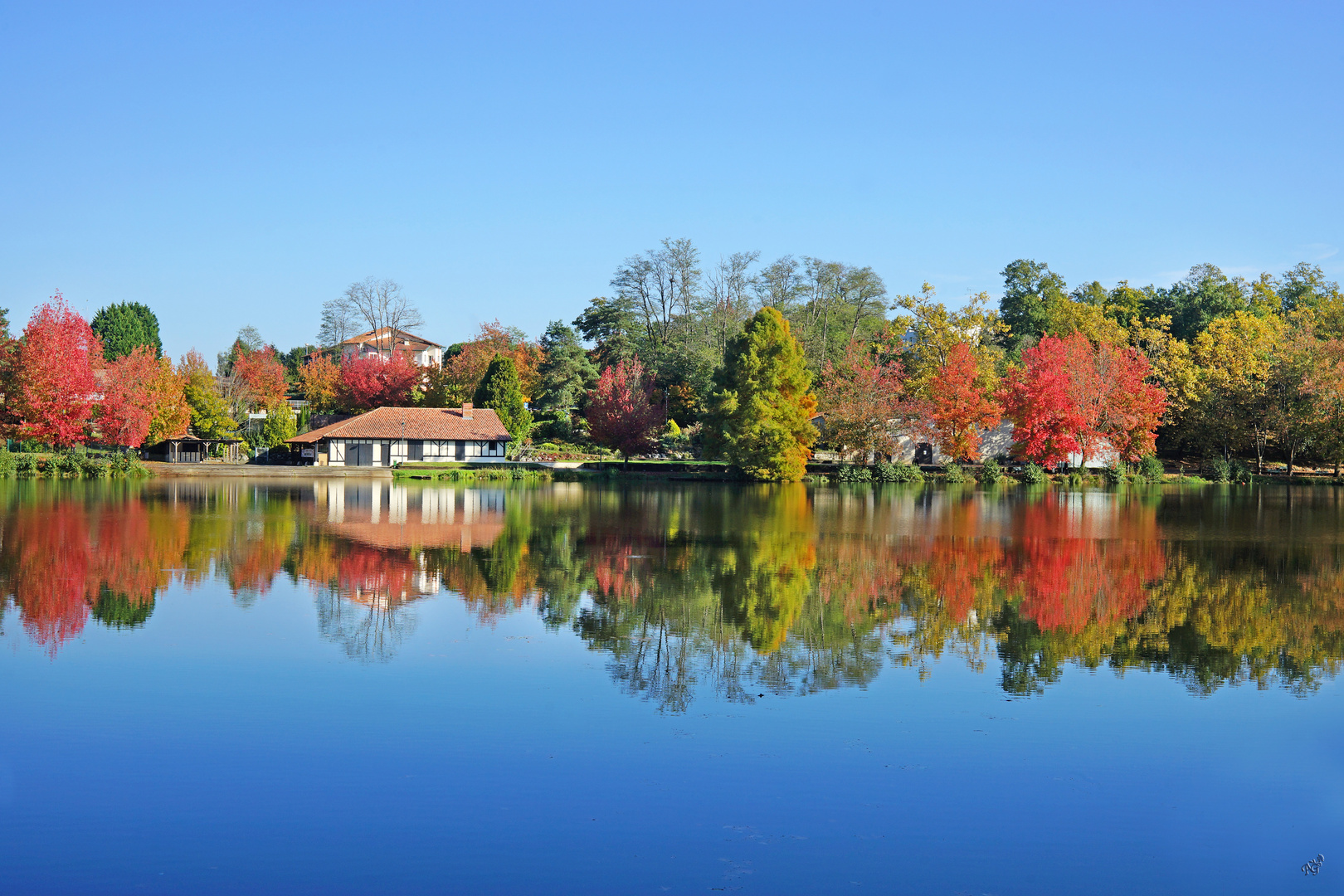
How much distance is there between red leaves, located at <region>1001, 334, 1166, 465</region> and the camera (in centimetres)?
4959

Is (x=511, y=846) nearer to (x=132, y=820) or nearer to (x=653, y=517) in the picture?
(x=132, y=820)

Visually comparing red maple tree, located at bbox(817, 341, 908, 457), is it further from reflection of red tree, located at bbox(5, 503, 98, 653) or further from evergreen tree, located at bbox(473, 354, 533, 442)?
reflection of red tree, located at bbox(5, 503, 98, 653)

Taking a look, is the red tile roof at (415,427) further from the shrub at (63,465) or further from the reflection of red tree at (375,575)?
the reflection of red tree at (375,575)

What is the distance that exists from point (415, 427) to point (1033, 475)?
3270cm

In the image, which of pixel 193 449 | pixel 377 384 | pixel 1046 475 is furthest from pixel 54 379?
pixel 1046 475

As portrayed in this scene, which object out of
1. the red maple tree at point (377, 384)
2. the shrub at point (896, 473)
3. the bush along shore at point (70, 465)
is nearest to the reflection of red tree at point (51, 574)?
the bush along shore at point (70, 465)

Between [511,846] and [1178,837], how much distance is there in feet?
14.1

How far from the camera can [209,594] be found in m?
15.1

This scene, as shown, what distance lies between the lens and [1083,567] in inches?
763

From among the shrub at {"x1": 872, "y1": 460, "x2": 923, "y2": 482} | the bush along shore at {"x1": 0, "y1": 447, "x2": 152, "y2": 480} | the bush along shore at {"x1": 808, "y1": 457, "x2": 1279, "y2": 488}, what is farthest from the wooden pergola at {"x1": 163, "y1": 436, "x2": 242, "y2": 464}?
the shrub at {"x1": 872, "y1": 460, "x2": 923, "y2": 482}

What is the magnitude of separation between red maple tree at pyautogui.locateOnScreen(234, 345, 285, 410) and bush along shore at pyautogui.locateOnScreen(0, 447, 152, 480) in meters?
22.1

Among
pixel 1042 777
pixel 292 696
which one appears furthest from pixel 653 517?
pixel 1042 777

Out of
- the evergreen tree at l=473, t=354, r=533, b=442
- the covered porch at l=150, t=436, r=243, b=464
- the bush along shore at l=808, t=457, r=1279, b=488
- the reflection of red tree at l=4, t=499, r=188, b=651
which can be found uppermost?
the evergreen tree at l=473, t=354, r=533, b=442

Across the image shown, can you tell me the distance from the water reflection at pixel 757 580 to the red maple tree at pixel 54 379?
16350 millimetres
